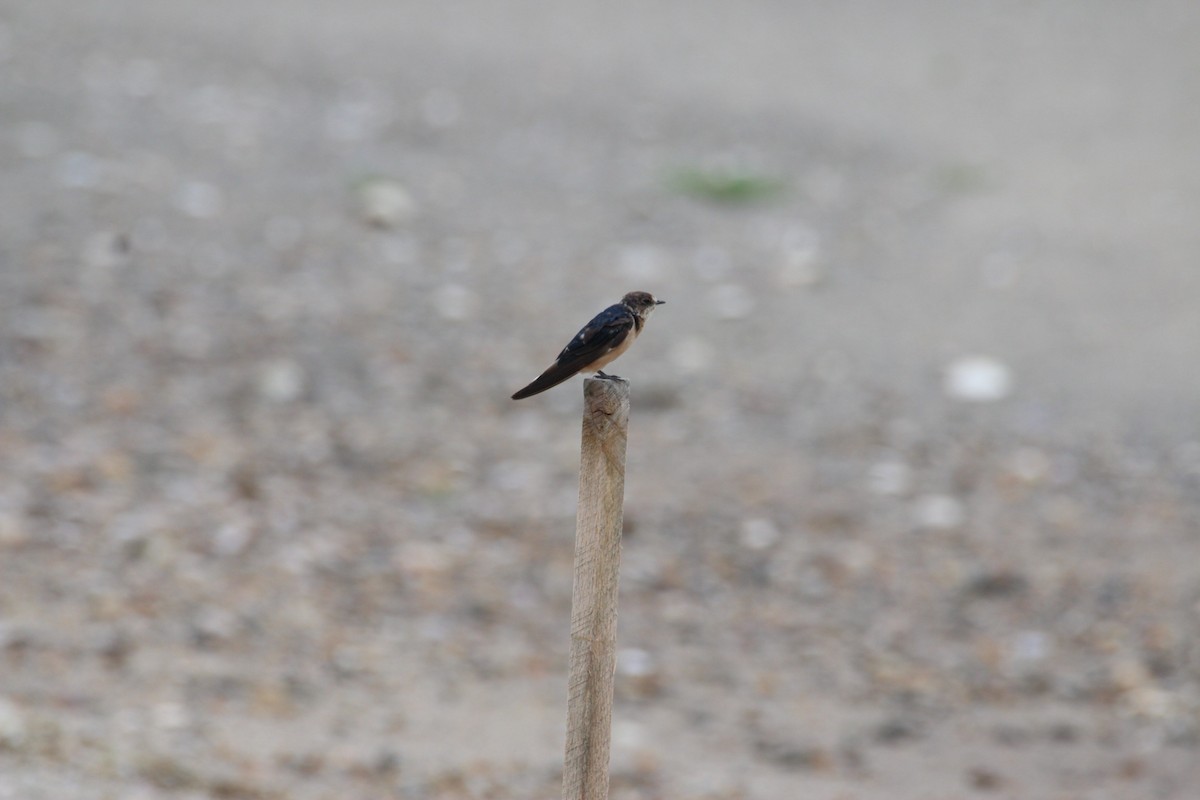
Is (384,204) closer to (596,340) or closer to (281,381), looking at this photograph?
(281,381)

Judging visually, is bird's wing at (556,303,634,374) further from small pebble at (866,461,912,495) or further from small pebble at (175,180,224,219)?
small pebble at (175,180,224,219)

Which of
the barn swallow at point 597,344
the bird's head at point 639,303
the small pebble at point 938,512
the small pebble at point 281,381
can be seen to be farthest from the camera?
the small pebble at point 281,381

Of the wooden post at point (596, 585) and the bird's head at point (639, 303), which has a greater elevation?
the bird's head at point (639, 303)

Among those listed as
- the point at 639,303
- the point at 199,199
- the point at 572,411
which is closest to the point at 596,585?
the point at 639,303

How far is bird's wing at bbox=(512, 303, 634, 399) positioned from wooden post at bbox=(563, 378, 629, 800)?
0.16 m

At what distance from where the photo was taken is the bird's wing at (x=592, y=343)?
2514mm

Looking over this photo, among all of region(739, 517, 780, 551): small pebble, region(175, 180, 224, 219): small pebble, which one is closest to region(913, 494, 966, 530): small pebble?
region(739, 517, 780, 551): small pebble

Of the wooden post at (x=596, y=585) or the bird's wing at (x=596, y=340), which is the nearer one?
the wooden post at (x=596, y=585)

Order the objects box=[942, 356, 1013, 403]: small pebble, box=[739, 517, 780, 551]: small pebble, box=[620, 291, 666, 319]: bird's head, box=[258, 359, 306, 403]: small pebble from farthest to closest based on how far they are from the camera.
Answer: box=[942, 356, 1013, 403]: small pebble
box=[258, 359, 306, 403]: small pebble
box=[739, 517, 780, 551]: small pebble
box=[620, 291, 666, 319]: bird's head

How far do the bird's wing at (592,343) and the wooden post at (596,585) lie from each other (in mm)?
160

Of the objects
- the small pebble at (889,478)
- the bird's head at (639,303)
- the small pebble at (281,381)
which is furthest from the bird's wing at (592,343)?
the small pebble at (281,381)

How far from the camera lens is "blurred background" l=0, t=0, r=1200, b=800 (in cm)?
441

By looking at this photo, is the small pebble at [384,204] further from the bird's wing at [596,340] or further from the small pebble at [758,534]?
the bird's wing at [596,340]

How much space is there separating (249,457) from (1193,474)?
384cm
